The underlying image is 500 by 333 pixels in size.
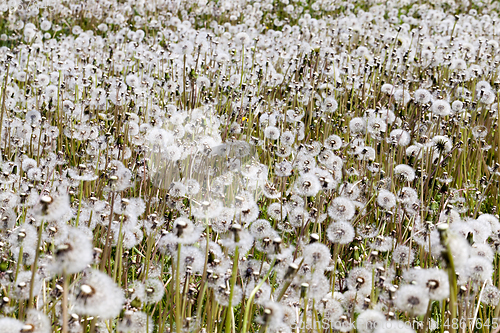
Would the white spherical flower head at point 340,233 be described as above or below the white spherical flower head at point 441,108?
below

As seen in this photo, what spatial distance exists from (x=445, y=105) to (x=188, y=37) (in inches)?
157

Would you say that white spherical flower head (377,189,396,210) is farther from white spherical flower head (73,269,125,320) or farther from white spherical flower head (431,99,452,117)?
white spherical flower head (73,269,125,320)

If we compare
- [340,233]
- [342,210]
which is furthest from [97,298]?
[342,210]

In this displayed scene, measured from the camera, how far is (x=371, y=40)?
706cm

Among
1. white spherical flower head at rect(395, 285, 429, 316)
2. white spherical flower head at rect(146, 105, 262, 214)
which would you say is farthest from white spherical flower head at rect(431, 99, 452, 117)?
white spherical flower head at rect(395, 285, 429, 316)

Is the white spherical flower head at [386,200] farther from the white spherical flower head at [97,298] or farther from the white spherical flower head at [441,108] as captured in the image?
the white spherical flower head at [97,298]

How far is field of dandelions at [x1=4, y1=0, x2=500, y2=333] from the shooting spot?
159 centimetres

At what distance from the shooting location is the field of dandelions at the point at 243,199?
1.59 m

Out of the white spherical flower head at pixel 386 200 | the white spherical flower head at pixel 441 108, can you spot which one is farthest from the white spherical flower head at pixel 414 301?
the white spherical flower head at pixel 441 108

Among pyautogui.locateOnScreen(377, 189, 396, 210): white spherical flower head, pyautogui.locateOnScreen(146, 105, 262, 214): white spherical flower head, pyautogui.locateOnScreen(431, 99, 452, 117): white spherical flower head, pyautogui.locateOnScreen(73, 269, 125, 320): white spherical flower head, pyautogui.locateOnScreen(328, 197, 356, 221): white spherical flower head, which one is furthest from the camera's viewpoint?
pyautogui.locateOnScreen(431, 99, 452, 117): white spherical flower head

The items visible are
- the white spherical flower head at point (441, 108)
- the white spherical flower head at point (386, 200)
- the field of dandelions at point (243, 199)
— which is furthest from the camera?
the white spherical flower head at point (441, 108)

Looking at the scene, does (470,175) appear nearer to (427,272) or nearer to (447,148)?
(447,148)

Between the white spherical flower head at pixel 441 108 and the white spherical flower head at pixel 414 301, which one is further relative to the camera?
the white spherical flower head at pixel 441 108

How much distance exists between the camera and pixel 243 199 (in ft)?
7.27
